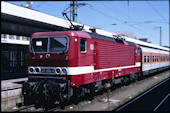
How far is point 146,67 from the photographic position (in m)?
21.6

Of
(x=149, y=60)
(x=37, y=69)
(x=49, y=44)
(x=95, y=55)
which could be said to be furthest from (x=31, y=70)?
(x=149, y=60)

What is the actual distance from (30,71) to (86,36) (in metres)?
3.36

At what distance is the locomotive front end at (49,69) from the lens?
8.96 meters

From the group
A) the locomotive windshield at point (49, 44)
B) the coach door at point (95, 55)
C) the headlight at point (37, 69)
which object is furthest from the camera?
the coach door at point (95, 55)

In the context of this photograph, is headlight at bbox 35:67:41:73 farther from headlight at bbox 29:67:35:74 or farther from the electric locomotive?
headlight at bbox 29:67:35:74

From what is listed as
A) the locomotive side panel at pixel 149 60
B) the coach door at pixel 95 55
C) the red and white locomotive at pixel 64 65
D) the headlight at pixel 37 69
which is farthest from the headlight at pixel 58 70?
the locomotive side panel at pixel 149 60

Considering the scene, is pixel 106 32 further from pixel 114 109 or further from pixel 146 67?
pixel 114 109

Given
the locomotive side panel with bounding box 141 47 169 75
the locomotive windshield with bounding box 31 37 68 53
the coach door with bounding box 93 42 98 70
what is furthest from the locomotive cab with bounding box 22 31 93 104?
the locomotive side panel with bounding box 141 47 169 75

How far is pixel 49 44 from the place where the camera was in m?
9.76

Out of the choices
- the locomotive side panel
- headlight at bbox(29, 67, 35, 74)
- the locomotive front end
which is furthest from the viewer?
the locomotive side panel

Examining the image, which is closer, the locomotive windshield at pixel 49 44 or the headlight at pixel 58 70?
the headlight at pixel 58 70

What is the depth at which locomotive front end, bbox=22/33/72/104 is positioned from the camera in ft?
29.4

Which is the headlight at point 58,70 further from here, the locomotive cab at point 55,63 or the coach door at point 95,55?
the coach door at point 95,55

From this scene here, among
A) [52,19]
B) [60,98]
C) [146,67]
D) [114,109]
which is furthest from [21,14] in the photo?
[146,67]
